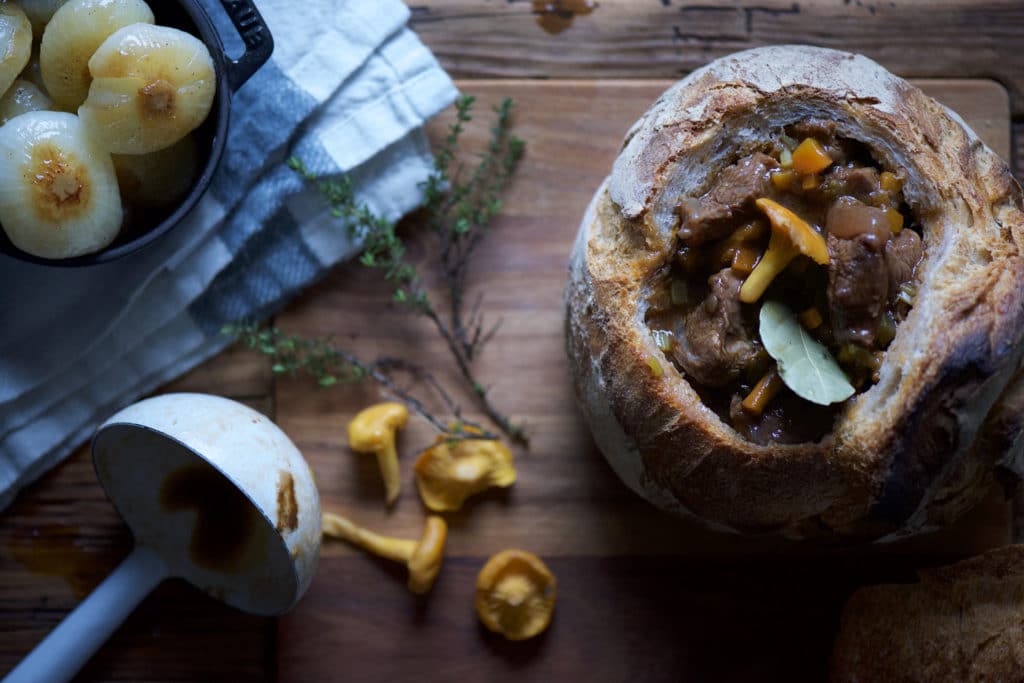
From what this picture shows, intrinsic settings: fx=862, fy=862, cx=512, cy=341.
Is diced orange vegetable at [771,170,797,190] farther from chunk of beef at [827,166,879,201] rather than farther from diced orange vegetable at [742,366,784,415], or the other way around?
diced orange vegetable at [742,366,784,415]

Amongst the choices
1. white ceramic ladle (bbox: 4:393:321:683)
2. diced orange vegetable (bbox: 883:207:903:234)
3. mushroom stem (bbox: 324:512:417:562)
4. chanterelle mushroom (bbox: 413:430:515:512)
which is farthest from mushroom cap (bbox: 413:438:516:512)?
diced orange vegetable (bbox: 883:207:903:234)

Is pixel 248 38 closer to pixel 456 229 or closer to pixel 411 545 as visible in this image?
pixel 456 229

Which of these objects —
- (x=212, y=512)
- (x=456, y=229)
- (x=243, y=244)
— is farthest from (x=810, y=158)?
(x=212, y=512)

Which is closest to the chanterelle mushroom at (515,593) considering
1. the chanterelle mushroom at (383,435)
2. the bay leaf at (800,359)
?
the chanterelle mushroom at (383,435)

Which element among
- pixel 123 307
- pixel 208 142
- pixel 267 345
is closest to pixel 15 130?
pixel 208 142

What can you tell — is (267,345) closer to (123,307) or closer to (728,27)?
(123,307)

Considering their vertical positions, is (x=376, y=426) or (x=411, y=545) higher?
(x=376, y=426)
